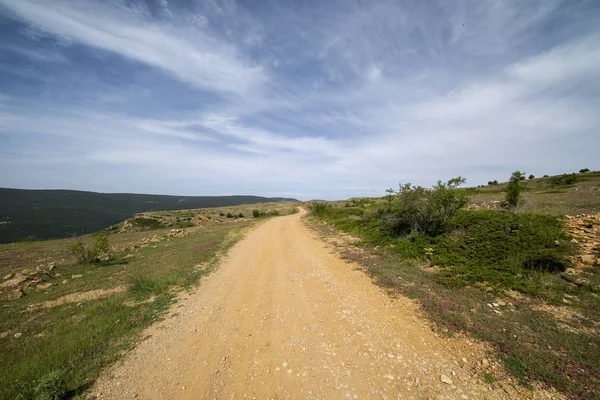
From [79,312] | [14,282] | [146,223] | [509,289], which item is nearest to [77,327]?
[79,312]

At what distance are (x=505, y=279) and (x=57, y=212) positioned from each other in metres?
160

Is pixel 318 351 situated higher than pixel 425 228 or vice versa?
pixel 425 228

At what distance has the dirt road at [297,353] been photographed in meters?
4.16

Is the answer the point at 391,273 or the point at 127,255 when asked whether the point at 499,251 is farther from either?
the point at 127,255

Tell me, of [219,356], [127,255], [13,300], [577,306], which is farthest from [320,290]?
[127,255]

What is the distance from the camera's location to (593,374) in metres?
4.01

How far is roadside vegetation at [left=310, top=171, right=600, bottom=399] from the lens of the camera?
4496 mm

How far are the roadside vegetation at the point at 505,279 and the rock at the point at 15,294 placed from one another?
15232mm

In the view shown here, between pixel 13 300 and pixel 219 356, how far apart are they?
10966 millimetres

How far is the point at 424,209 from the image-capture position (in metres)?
13.8

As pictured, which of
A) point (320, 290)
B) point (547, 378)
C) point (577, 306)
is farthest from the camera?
point (320, 290)

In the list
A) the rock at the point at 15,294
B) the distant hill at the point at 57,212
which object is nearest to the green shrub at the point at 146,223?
the distant hill at the point at 57,212

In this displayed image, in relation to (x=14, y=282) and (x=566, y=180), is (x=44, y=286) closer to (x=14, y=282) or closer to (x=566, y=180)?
(x=14, y=282)

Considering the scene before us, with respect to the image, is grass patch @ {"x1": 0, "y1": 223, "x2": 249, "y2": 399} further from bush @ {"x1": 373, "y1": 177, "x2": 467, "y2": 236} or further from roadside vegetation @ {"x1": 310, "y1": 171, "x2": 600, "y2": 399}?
bush @ {"x1": 373, "y1": 177, "x2": 467, "y2": 236}
